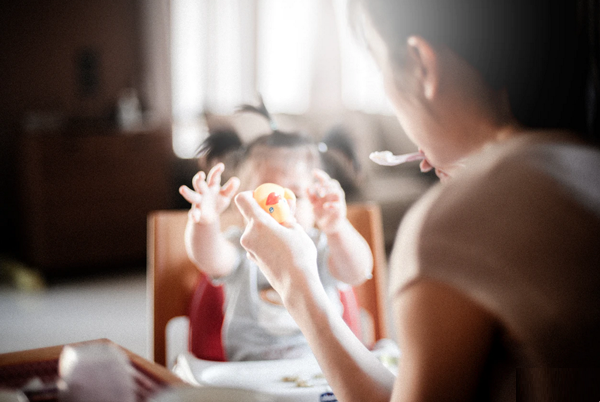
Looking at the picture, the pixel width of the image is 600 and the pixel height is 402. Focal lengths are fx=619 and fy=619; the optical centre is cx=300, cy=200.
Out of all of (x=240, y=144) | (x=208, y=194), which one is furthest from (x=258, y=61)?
(x=208, y=194)

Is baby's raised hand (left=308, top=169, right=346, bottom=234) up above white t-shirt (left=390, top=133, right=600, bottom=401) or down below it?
below

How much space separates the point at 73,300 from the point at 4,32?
1.75 metres

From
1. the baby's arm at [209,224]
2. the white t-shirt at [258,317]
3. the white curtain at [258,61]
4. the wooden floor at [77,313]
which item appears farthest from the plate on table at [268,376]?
the white curtain at [258,61]

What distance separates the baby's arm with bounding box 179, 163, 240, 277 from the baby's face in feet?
0.45

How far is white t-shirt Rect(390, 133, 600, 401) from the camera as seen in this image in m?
0.42

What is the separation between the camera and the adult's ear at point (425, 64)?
0.48 m

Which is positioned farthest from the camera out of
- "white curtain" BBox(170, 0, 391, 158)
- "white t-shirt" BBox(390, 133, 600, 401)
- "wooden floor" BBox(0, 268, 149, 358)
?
"white curtain" BBox(170, 0, 391, 158)

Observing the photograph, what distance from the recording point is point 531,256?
416 mm

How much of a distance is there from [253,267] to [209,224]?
0.16 m

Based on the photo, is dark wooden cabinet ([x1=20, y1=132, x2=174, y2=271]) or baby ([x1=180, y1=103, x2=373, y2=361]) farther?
dark wooden cabinet ([x1=20, y1=132, x2=174, y2=271])

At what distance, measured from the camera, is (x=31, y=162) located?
321 cm

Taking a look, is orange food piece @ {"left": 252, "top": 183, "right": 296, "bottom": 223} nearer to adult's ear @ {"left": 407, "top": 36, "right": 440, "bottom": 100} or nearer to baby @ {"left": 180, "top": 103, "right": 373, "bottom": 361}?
baby @ {"left": 180, "top": 103, "right": 373, "bottom": 361}

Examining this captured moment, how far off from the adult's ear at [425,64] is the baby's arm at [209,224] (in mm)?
403

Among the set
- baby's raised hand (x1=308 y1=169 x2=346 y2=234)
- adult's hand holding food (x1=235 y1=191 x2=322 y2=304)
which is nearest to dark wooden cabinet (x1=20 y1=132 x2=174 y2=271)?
baby's raised hand (x1=308 y1=169 x2=346 y2=234)
